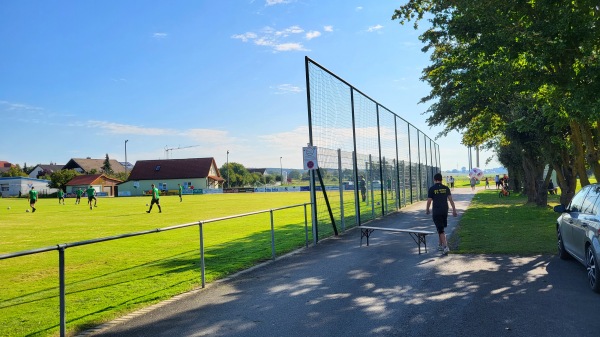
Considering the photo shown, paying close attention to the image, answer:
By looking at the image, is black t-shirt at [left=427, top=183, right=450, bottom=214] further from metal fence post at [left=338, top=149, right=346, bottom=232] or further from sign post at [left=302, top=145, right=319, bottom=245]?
metal fence post at [left=338, top=149, right=346, bottom=232]

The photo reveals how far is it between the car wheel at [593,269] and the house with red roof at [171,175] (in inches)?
3607

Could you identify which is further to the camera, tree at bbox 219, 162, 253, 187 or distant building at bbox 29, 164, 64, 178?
distant building at bbox 29, 164, 64, 178

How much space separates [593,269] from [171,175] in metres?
99.2

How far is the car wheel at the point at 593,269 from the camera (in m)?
6.72

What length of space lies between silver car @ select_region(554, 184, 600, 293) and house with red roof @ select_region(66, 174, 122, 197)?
8770cm

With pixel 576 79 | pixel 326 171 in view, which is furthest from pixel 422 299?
pixel 326 171

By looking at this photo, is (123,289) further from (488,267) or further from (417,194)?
(417,194)

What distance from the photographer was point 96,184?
91375mm

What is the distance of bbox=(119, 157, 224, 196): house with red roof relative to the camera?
98000 mm

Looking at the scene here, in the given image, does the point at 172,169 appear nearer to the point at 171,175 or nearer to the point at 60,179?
the point at 171,175

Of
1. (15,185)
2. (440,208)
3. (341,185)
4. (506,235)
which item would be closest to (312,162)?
(341,185)

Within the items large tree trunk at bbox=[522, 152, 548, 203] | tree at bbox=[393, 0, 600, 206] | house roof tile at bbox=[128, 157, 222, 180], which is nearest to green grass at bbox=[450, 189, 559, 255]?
tree at bbox=[393, 0, 600, 206]

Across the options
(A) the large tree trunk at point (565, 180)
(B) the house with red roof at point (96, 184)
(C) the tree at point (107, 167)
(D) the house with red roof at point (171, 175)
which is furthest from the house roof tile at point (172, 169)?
(A) the large tree trunk at point (565, 180)

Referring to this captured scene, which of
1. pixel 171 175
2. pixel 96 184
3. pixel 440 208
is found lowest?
pixel 440 208
